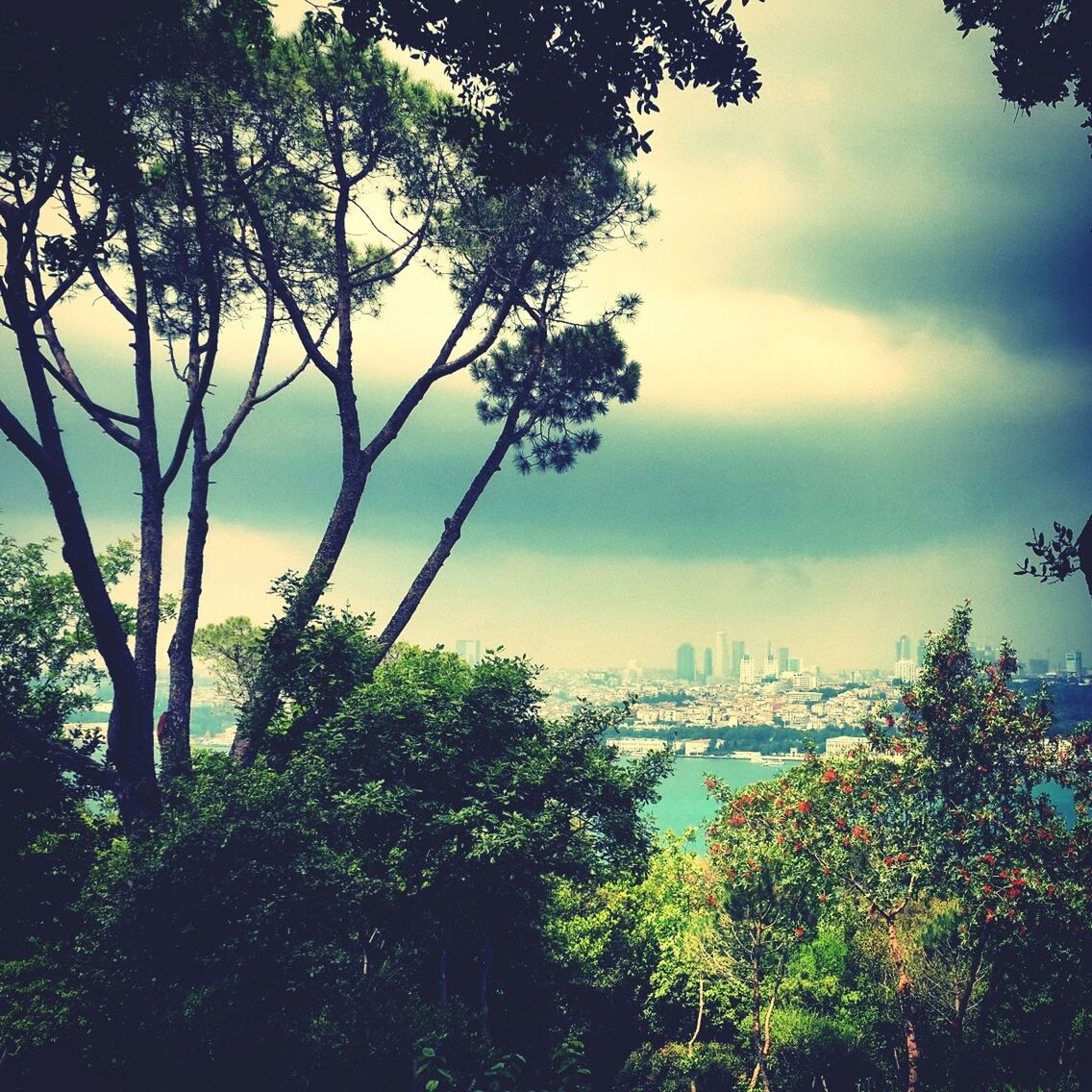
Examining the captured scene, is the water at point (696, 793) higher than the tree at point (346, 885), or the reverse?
the tree at point (346, 885)

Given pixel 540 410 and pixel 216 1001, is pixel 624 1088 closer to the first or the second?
pixel 216 1001

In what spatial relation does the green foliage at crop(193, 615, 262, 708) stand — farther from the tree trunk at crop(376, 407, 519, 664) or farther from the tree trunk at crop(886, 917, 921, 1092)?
the tree trunk at crop(886, 917, 921, 1092)

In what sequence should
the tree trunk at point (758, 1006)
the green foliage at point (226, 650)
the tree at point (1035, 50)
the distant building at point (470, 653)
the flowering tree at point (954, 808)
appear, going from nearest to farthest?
the tree at point (1035, 50), the flowering tree at point (954, 808), the distant building at point (470, 653), the tree trunk at point (758, 1006), the green foliage at point (226, 650)

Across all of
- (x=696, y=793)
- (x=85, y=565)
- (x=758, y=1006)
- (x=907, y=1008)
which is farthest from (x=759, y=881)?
(x=696, y=793)

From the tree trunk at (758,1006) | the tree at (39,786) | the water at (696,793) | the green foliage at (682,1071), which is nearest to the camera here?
the tree at (39,786)

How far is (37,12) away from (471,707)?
7.17 m

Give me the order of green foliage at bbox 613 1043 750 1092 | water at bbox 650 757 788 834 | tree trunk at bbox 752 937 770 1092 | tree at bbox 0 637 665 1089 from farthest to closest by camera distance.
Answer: water at bbox 650 757 788 834
green foliage at bbox 613 1043 750 1092
tree trunk at bbox 752 937 770 1092
tree at bbox 0 637 665 1089

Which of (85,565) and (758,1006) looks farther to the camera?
(758,1006)

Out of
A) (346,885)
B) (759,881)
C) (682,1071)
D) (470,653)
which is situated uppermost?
(470,653)

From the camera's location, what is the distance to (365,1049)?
6.90m

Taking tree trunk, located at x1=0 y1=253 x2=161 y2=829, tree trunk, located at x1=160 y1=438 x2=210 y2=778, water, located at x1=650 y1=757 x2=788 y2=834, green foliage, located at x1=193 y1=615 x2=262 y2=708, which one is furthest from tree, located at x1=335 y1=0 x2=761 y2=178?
water, located at x1=650 y1=757 x2=788 y2=834

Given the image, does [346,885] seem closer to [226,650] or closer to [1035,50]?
[1035,50]

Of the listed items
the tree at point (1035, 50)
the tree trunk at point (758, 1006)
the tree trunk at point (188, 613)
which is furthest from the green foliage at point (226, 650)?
the tree at point (1035, 50)

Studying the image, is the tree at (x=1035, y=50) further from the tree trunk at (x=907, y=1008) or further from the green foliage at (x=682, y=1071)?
the green foliage at (x=682, y=1071)
